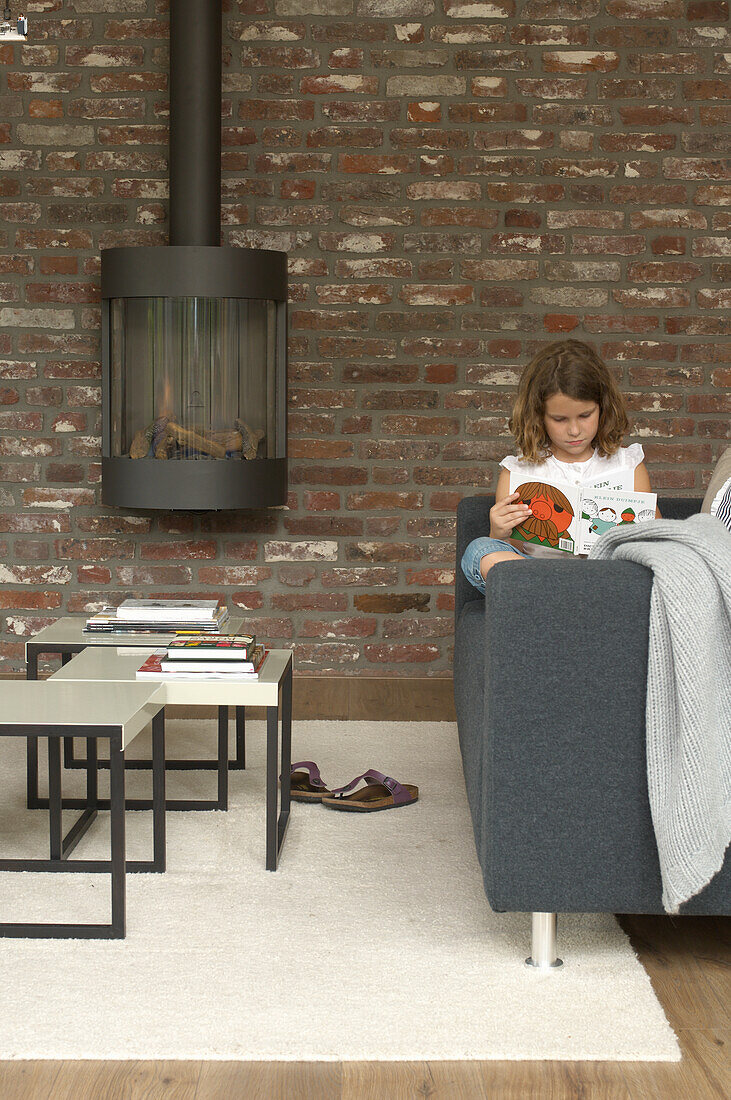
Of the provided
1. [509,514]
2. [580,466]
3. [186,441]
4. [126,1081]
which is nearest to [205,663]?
[509,514]

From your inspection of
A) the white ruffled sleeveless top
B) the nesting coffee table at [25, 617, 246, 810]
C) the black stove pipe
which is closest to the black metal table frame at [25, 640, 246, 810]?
the nesting coffee table at [25, 617, 246, 810]

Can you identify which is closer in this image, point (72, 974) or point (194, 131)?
point (72, 974)

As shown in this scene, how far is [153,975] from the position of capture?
1754 millimetres

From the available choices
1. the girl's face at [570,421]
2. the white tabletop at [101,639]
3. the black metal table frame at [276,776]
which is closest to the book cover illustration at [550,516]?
the girl's face at [570,421]

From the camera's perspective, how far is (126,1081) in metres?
1.48

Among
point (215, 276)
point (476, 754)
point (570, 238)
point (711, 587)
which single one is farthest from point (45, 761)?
point (570, 238)

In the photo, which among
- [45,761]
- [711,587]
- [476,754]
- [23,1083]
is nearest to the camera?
[23,1083]

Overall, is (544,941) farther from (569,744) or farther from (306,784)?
(306,784)

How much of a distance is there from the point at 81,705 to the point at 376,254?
2.34 meters

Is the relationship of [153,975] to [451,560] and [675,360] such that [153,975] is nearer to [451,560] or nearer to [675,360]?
[451,560]

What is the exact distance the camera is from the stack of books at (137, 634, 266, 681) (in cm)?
219

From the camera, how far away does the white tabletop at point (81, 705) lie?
6.08 feet

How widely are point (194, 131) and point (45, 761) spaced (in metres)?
2.03

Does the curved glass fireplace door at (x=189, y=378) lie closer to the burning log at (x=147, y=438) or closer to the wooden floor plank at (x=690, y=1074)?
the burning log at (x=147, y=438)
